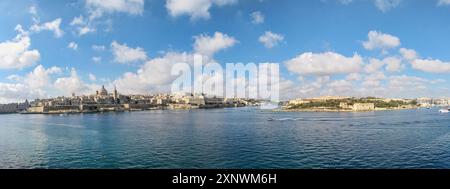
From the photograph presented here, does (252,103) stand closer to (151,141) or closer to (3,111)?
(3,111)

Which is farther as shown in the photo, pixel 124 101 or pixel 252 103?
pixel 252 103

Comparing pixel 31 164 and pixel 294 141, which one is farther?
pixel 294 141

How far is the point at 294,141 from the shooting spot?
13211 millimetres

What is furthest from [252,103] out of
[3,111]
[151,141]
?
[151,141]

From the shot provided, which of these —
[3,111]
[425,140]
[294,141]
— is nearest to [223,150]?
[294,141]

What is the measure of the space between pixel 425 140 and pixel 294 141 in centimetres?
480
